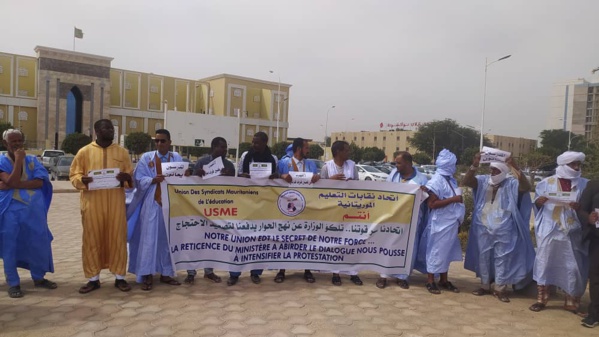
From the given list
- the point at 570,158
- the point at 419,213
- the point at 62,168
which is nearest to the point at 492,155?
the point at 570,158

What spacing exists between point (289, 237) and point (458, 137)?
68.9 meters

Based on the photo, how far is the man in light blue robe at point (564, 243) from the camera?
4402 millimetres

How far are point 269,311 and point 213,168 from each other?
5.62ft

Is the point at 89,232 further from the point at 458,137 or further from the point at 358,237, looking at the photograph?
the point at 458,137

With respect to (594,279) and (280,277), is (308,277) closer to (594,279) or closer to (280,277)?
(280,277)

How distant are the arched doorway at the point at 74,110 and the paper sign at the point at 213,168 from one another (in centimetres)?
4984

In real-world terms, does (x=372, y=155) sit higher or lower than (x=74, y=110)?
lower

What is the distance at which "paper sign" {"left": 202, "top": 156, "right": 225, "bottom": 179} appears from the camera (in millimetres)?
4859

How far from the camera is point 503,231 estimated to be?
4723mm

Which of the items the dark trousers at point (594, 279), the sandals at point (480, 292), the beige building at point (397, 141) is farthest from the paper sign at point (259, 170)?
the beige building at point (397, 141)

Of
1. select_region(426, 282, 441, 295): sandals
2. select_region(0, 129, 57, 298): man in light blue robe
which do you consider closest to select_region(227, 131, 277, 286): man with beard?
select_region(426, 282, 441, 295): sandals

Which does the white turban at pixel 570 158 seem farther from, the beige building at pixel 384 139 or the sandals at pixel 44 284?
the beige building at pixel 384 139

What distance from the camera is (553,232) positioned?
4.47 m

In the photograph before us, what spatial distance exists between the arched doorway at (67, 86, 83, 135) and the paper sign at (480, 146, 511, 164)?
169 ft
